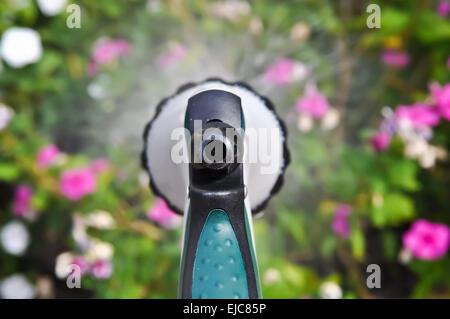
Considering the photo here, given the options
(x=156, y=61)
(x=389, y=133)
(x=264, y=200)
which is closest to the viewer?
(x=264, y=200)

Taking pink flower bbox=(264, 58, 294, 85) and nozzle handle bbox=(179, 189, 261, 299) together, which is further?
pink flower bbox=(264, 58, 294, 85)

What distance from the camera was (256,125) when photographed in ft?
2.01

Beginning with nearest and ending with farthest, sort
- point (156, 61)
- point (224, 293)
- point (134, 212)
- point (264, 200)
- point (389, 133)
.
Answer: point (224, 293) → point (264, 200) → point (389, 133) → point (134, 212) → point (156, 61)

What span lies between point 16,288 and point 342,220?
85 cm

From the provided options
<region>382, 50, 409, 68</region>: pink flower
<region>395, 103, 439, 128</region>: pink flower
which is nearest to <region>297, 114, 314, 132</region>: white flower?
<region>395, 103, 439, 128</region>: pink flower

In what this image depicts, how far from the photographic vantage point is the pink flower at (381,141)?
118 centimetres

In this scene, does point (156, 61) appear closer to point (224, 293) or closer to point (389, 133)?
point (389, 133)

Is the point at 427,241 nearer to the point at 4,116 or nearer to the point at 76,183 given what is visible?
the point at 76,183

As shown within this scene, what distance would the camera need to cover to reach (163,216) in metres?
1.18

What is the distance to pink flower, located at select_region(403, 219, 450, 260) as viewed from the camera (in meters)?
1.22

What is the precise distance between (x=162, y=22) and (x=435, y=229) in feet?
2.95

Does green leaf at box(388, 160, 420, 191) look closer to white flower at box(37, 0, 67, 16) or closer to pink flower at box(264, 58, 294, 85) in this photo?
pink flower at box(264, 58, 294, 85)
